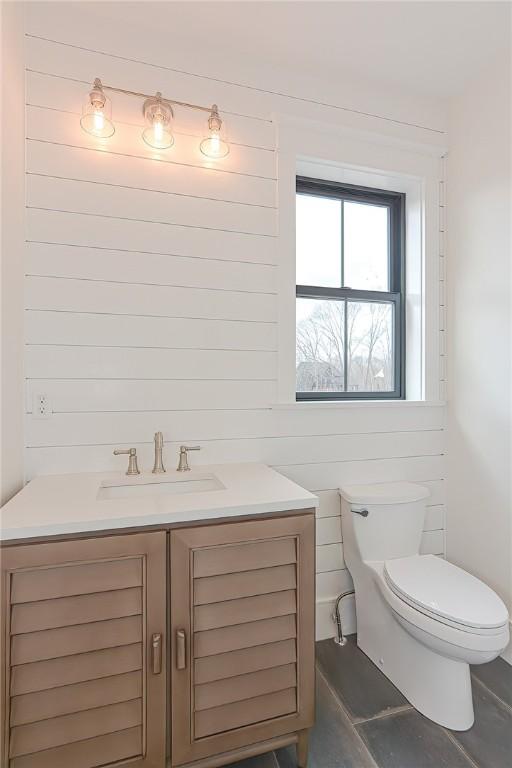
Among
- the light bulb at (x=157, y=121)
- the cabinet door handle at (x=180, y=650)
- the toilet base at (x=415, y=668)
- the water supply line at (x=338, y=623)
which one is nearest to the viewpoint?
the cabinet door handle at (x=180, y=650)

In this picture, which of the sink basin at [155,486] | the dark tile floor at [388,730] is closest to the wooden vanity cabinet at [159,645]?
the dark tile floor at [388,730]

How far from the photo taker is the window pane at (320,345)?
2064mm

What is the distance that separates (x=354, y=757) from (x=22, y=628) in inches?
44.9

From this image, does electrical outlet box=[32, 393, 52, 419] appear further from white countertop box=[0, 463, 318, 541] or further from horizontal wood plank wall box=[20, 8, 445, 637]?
white countertop box=[0, 463, 318, 541]

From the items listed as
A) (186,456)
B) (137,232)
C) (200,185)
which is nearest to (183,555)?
(186,456)

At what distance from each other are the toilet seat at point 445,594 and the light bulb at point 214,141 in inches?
74.3

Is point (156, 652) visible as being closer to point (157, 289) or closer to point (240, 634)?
point (240, 634)

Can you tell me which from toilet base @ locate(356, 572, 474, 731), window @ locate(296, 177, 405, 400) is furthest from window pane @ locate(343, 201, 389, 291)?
toilet base @ locate(356, 572, 474, 731)

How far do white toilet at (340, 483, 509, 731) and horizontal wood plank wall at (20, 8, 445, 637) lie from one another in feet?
0.59

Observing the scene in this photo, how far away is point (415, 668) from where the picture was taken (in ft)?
5.09

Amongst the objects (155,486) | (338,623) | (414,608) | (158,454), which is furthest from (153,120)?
(338,623)

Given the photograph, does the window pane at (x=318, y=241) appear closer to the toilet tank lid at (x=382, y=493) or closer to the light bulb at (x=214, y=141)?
the light bulb at (x=214, y=141)

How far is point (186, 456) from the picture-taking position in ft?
5.48

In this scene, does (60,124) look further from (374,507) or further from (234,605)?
(374,507)
